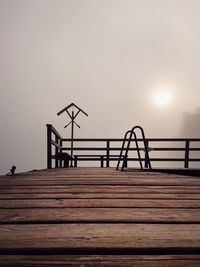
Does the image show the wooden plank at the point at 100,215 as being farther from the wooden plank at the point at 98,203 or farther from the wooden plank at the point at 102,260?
the wooden plank at the point at 102,260

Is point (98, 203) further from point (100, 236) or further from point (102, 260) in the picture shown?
point (102, 260)

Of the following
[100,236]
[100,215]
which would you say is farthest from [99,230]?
[100,215]

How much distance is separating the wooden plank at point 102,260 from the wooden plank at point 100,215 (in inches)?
19.2

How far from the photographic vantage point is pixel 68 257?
1.00 metres

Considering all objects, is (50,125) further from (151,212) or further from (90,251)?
(90,251)

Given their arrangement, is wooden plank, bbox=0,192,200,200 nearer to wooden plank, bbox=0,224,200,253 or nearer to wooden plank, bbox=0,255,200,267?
wooden plank, bbox=0,224,200,253

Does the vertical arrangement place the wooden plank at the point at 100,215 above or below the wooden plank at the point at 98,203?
above

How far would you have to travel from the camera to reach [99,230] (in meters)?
1.33

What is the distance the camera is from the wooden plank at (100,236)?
3.66 feet

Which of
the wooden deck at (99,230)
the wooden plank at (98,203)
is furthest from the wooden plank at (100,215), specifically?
the wooden plank at (98,203)

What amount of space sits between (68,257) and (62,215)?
2.11ft

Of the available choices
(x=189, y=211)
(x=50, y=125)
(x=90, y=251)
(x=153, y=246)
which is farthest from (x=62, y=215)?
(x=50, y=125)

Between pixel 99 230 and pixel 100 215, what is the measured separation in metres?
0.29

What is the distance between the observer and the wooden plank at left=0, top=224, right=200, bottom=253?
112cm
